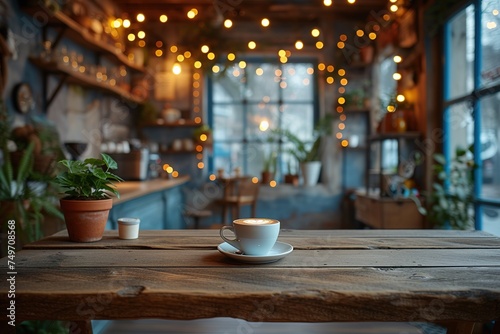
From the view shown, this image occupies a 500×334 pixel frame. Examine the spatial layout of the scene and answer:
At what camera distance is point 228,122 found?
17.0 feet

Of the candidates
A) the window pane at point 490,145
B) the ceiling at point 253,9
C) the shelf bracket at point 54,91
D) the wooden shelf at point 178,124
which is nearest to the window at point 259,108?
the wooden shelf at point 178,124

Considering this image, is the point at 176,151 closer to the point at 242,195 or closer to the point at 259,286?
the point at 242,195

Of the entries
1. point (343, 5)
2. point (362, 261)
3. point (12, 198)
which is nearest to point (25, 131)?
point (12, 198)

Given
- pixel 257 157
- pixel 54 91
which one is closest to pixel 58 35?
pixel 54 91

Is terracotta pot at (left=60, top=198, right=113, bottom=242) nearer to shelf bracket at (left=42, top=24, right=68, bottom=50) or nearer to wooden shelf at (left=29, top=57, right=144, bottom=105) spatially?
wooden shelf at (left=29, top=57, right=144, bottom=105)

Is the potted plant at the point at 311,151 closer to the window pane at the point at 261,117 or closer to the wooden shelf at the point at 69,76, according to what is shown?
the window pane at the point at 261,117

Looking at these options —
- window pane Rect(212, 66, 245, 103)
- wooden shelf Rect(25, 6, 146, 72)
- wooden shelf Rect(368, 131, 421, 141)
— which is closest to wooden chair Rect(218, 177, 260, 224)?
window pane Rect(212, 66, 245, 103)

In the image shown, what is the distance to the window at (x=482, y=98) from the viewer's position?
2.61 m

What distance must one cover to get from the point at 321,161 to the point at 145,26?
2.76 meters

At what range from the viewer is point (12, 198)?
1919 mm

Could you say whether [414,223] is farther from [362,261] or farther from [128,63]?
[128,63]

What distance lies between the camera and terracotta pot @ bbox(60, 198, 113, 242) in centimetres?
121

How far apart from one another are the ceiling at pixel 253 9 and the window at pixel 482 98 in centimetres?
179

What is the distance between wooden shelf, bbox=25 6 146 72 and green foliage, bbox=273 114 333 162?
6.82ft
